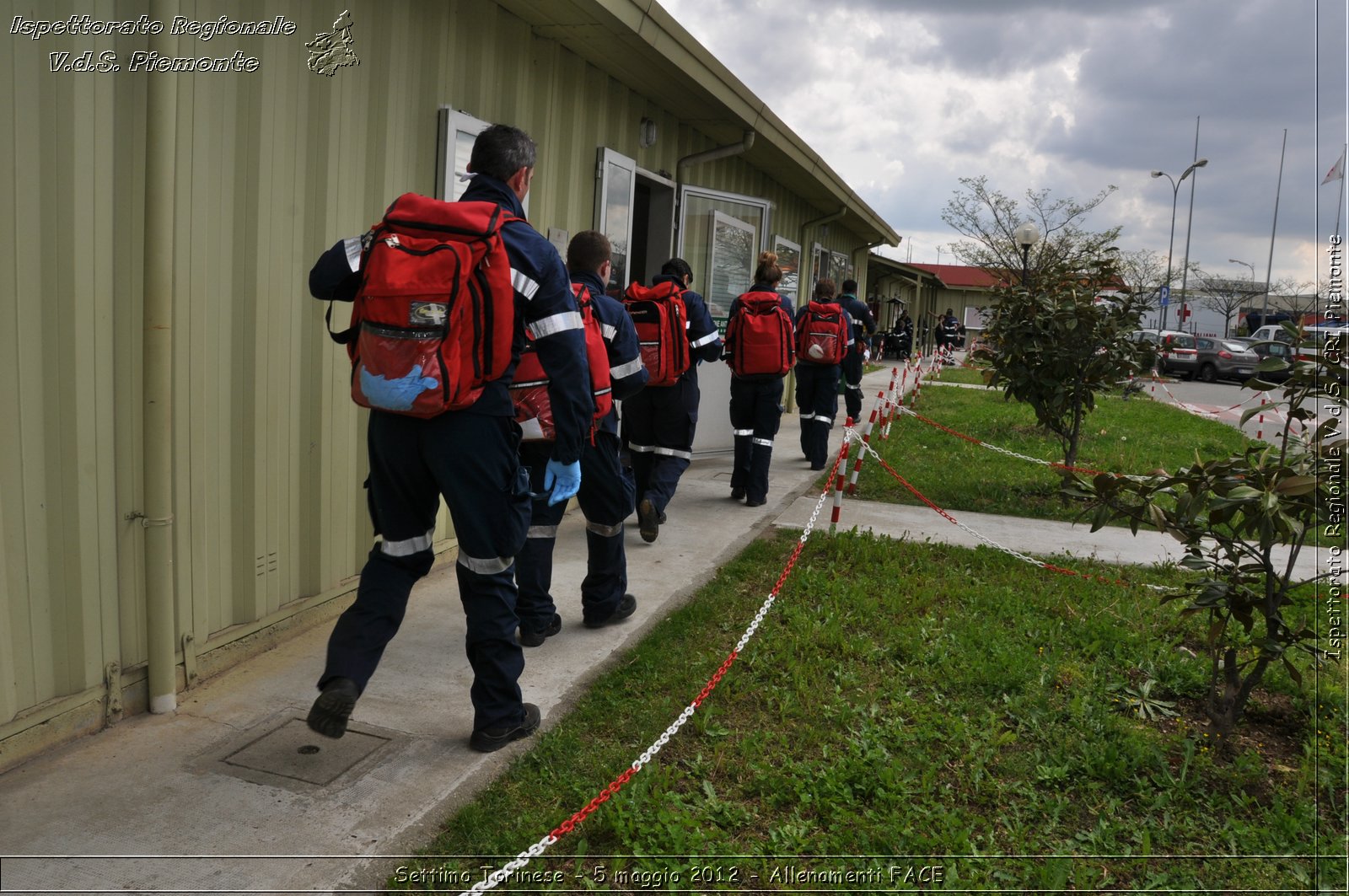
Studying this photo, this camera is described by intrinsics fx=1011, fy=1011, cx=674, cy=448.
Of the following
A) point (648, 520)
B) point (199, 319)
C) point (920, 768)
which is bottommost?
point (920, 768)

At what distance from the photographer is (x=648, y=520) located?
6.59m

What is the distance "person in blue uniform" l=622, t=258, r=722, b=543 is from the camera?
6547 millimetres

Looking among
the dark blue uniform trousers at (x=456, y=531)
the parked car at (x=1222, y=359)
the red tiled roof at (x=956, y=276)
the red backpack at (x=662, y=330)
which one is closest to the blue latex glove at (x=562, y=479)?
the dark blue uniform trousers at (x=456, y=531)

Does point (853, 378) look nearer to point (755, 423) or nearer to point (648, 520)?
point (755, 423)

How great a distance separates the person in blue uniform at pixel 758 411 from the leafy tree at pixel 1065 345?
7.75 ft

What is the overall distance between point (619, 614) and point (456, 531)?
1.79 m

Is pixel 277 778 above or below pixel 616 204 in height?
below

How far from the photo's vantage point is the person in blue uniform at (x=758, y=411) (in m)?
8.00

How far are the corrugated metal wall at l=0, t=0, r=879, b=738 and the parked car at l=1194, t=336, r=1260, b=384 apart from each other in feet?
107

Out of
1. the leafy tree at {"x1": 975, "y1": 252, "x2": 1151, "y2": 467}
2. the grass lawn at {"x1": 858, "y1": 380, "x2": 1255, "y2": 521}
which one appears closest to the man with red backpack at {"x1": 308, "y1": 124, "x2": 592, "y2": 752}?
the grass lawn at {"x1": 858, "y1": 380, "x2": 1255, "y2": 521}

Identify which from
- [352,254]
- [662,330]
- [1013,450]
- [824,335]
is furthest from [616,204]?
[1013,450]

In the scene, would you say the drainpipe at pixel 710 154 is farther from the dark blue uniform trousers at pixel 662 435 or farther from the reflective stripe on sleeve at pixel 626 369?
the reflective stripe on sleeve at pixel 626 369

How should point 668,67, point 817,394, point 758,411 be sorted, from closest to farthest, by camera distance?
point 668,67 < point 758,411 < point 817,394

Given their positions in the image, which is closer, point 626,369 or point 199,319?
point 199,319
